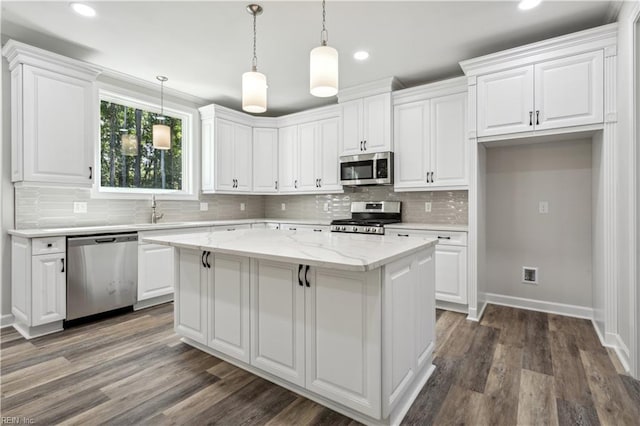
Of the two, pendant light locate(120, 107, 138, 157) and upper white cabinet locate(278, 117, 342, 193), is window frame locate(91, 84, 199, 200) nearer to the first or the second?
pendant light locate(120, 107, 138, 157)

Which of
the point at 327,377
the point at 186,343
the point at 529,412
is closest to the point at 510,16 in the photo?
the point at 529,412

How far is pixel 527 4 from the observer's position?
244 centimetres

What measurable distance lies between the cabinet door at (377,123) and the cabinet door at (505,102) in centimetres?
109

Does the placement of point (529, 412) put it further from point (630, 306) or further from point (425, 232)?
point (425, 232)

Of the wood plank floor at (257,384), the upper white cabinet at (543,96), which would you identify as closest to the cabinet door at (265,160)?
the wood plank floor at (257,384)

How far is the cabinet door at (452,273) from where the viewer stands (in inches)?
127

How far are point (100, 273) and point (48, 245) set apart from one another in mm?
500

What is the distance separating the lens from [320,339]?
1.74 meters

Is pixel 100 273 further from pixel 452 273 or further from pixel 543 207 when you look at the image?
pixel 543 207

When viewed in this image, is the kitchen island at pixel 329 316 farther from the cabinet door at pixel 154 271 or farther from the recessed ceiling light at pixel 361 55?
the recessed ceiling light at pixel 361 55

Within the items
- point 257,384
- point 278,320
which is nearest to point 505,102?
point 278,320

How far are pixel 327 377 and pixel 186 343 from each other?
1456mm

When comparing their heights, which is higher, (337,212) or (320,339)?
(337,212)

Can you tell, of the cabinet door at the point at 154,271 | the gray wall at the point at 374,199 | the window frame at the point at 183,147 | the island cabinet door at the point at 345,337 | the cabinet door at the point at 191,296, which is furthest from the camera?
the gray wall at the point at 374,199
